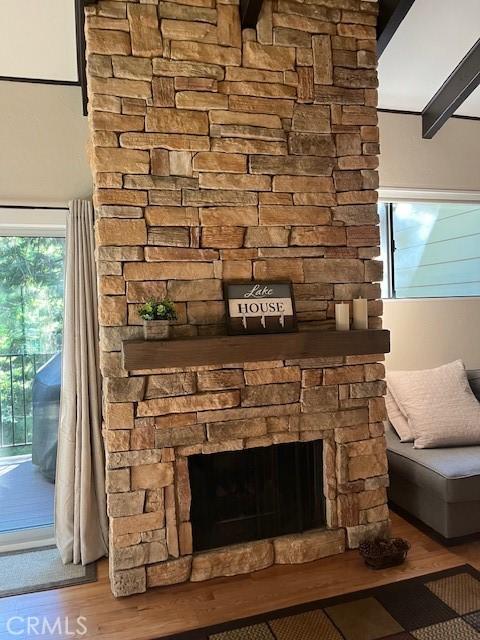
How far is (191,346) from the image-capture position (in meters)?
2.44

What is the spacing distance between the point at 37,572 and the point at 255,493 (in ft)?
4.14

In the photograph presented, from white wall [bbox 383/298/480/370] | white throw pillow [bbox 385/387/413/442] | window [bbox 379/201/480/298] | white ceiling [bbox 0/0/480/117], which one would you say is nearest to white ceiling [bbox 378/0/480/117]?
Answer: white ceiling [bbox 0/0/480/117]

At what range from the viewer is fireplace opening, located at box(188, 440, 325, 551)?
2736mm

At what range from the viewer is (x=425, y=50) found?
3.23m

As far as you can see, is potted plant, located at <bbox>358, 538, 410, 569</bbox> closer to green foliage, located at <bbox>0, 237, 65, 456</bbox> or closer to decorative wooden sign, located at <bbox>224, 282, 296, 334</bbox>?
decorative wooden sign, located at <bbox>224, 282, 296, 334</bbox>

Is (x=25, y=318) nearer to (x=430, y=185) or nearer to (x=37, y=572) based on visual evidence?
(x=37, y=572)

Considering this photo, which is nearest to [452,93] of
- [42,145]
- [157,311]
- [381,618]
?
[157,311]

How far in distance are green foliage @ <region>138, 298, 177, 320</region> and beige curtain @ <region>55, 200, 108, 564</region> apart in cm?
68

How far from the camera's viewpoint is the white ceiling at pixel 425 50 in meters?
2.98

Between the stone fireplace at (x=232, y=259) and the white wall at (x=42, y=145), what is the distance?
61cm

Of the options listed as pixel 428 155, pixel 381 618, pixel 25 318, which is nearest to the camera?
pixel 381 618

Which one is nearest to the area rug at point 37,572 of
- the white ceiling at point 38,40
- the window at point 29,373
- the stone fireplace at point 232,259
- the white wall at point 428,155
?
the window at point 29,373

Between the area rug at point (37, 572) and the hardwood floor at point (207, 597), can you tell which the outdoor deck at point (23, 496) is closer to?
the area rug at point (37, 572)

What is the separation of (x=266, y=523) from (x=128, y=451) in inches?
34.8
